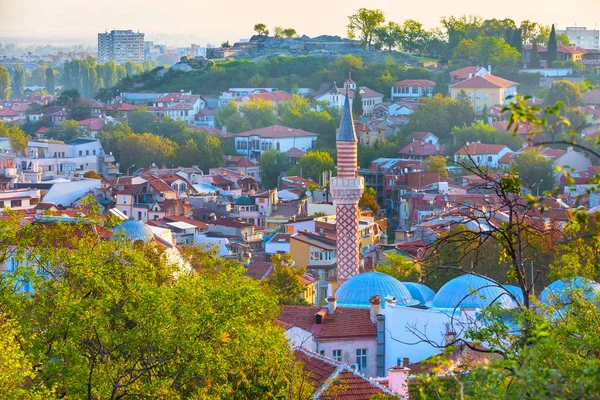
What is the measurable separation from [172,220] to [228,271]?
23011mm

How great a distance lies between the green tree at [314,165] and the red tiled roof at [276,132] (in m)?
6.32

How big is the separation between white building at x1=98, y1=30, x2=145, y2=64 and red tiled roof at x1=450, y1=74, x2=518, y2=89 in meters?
107

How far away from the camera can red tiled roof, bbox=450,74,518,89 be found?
219 ft

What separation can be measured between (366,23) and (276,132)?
79.1 feet

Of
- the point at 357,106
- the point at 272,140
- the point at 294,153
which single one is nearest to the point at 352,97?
the point at 357,106

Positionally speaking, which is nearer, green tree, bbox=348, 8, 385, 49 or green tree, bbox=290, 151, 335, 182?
green tree, bbox=290, 151, 335, 182

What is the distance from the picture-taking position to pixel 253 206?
140 feet

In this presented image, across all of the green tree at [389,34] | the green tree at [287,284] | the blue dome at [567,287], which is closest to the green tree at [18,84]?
the green tree at [389,34]

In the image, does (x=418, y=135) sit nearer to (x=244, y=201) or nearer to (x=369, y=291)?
(x=244, y=201)

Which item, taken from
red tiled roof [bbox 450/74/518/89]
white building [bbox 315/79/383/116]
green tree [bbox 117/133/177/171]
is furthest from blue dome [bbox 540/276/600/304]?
red tiled roof [bbox 450/74/518/89]

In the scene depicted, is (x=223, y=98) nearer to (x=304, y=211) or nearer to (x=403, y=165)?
(x=403, y=165)

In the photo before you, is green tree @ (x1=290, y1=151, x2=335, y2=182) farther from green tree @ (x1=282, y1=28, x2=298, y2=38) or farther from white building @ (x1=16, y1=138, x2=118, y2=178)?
green tree @ (x1=282, y1=28, x2=298, y2=38)

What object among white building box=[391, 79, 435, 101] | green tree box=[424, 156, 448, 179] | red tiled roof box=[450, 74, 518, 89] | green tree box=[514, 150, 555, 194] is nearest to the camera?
green tree box=[514, 150, 555, 194]

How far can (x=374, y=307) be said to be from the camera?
19047 mm
